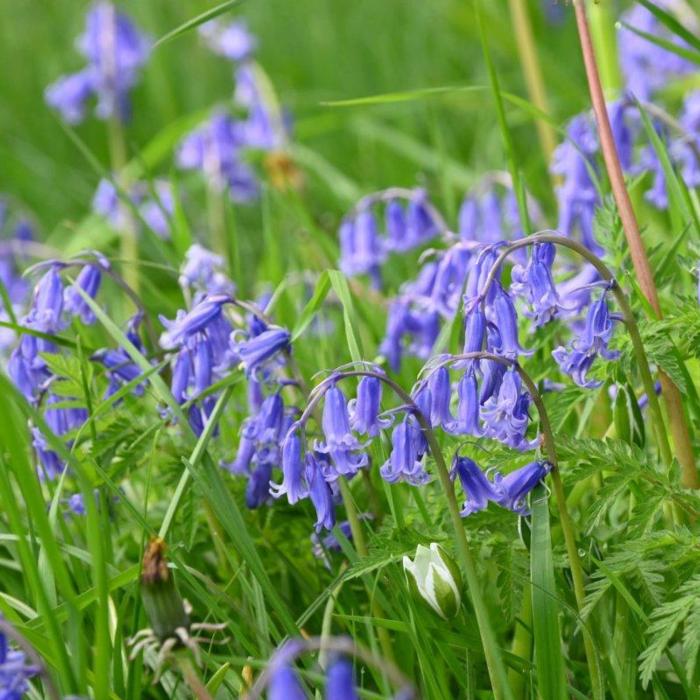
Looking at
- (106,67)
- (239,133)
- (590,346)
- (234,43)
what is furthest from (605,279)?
(106,67)

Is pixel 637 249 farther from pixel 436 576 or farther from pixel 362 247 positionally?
pixel 362 247

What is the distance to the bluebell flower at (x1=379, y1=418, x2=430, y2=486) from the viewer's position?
6.73ft

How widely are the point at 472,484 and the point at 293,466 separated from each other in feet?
1.02

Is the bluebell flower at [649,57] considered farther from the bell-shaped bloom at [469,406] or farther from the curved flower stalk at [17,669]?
the curved flower stalk at [17,669]

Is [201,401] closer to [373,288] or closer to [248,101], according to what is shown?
[373,288]

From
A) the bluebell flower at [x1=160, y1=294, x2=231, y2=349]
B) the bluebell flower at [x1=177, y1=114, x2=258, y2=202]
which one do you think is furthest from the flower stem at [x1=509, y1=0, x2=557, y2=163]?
the bluebell flower at [x1=160, y1=294, x2=231, y2=349]

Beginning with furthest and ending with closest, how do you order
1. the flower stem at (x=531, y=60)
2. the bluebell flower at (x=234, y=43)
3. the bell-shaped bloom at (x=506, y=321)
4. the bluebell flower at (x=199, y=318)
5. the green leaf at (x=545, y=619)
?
the bluebell flower at (x=234, y=43) < the flower stem at (x=531, y=60) < the bluebell flower at (x=199, y=318) < the bell-shaped bloom at (x=506, y=321) < the green leaf at (x=545, y=619)

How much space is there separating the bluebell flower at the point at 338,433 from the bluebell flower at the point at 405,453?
87 millimetres

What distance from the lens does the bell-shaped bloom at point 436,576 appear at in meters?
2.03

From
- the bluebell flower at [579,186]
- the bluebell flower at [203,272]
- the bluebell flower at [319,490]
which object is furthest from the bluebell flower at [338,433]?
the bluebell flower at [579,186]

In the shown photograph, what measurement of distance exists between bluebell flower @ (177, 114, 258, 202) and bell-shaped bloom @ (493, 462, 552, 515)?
3.49m

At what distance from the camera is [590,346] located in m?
2.18

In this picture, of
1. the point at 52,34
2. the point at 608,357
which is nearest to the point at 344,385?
the point at 608,357

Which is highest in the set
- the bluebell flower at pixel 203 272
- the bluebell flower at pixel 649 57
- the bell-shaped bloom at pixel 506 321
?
the bluebell flower at pixel 649 57
